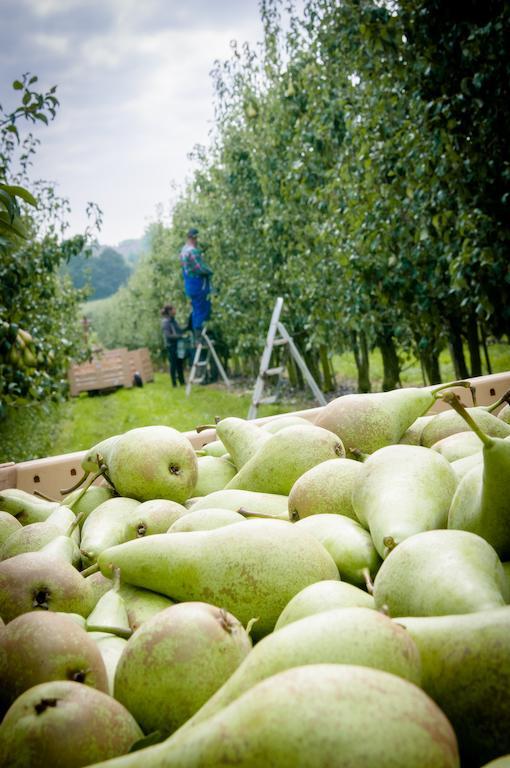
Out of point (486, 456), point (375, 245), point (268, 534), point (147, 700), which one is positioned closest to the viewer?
point (147, 700)

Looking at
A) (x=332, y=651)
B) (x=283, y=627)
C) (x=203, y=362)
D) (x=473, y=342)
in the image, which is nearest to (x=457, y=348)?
(x=473, y=342)

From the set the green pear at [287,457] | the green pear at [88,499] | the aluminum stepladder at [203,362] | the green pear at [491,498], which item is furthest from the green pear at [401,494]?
the aluminum stepladder at [203,362]

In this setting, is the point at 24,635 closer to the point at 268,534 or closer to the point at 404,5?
the point at 268,534

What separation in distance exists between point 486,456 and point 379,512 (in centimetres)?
32

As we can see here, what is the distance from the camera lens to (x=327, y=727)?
0.69m

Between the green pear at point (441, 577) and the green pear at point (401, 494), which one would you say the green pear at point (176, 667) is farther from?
the green pear at point (401, 494)

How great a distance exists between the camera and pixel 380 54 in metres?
6.14

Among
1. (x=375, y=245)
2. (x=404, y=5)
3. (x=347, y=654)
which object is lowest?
(x=347, y=654)

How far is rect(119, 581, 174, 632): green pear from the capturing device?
1.46 metres

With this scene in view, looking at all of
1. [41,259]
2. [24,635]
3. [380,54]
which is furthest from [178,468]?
[41,259]

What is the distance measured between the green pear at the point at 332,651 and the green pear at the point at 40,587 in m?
0.65

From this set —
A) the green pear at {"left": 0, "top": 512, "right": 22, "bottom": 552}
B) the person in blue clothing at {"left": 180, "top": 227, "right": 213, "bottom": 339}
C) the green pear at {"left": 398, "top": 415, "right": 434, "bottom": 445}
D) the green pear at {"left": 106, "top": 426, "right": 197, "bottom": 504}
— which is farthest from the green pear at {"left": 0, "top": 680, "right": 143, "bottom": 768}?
the person in blue clothing at {"left": 180, "top": 227, "right": 213, "bottom": 339}

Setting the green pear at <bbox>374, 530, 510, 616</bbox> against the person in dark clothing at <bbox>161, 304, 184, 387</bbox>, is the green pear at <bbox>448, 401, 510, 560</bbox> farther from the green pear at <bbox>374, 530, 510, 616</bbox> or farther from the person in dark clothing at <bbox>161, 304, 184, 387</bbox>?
the person in dark clothing at <bbox>161, 304, 184, 387</bbox>

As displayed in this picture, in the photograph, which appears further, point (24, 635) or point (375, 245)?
point (375, 245)
